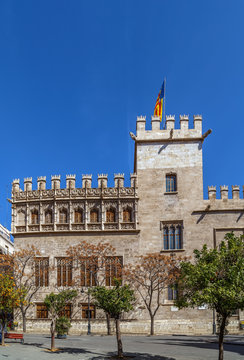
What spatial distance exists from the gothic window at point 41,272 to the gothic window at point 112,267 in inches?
240

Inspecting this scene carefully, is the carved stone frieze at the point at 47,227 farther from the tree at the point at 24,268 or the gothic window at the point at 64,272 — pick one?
the gothic window at the point at 64,272

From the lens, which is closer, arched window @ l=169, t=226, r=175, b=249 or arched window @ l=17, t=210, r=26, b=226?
arched window @ l=169, t=226, r=175, b=249

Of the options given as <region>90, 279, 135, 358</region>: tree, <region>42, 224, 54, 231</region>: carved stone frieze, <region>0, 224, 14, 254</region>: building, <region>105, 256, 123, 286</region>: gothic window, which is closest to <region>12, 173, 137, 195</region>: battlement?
<region>42, 224, 54, 231</region>: carved stone frieze

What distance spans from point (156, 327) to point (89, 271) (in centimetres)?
816

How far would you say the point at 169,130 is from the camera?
45594 mm

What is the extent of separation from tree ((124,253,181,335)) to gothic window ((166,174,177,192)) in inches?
277

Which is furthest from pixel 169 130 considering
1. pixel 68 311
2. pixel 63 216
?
pixel 68 311

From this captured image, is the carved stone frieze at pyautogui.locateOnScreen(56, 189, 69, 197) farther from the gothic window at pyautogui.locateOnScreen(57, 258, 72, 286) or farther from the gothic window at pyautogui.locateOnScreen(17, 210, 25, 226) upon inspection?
the gothic window at pyautogui.locateOnScreen(57, 258, 72, 286)

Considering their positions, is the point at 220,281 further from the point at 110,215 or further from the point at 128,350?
the point at 110,215

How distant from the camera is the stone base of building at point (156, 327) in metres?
39.9

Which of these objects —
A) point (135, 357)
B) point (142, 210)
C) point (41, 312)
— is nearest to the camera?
point (135, 357)

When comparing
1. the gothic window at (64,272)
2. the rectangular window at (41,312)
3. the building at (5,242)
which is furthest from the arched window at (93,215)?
the building at (5,242)

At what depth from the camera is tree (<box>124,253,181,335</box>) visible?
38844 millimetres

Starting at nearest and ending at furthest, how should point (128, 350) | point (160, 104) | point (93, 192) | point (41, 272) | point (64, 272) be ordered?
point (128, 350) → point (41, 272) → point (64, 272) → point (93, 192) → point (160, 104)
